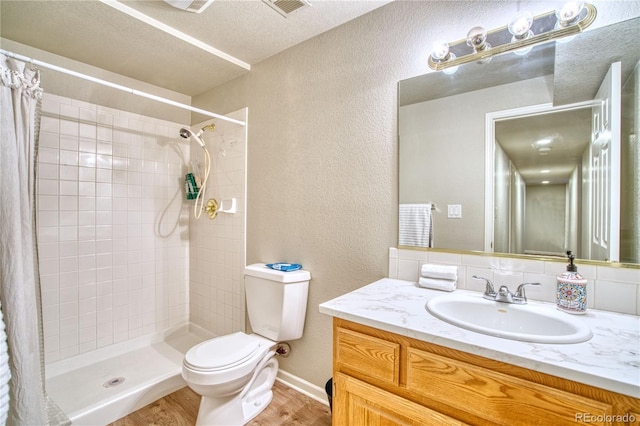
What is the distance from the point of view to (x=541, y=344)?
0.76 meters

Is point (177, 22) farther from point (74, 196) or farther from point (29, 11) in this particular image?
point (74, 196)

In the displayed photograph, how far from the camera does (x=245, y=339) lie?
172 centimetres

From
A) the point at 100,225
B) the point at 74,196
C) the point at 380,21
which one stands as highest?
the point at 380,21

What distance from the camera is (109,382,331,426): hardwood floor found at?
160 cm

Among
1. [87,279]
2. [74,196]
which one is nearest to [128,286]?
[87,279]

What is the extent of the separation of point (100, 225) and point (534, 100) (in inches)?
112

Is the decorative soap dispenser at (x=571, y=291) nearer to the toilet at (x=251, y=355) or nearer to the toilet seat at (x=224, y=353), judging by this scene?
the toilet at (x=251, y=355)

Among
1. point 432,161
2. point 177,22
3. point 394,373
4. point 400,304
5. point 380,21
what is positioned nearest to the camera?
point 394,373

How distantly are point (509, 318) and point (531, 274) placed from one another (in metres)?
0.22

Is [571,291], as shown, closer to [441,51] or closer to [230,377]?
[441,51]

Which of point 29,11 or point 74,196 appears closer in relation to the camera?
point 29,11

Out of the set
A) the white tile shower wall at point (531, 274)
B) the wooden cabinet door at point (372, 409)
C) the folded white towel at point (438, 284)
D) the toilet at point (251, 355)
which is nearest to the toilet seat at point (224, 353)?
the toilet at point (251, 355)

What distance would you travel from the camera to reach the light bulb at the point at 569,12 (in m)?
1.04

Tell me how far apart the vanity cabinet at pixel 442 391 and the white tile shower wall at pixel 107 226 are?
2102 mm
